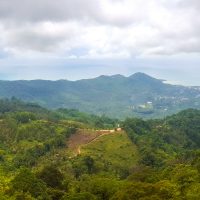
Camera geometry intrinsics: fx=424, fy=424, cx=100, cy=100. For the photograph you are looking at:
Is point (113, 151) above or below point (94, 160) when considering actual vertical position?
below

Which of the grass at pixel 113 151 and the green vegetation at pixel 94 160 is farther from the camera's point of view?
the grass at pixel 113 151

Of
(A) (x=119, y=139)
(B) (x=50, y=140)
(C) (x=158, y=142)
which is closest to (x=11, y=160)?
(B) (x=50, y=140)

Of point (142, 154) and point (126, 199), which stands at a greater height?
point (126, 199)

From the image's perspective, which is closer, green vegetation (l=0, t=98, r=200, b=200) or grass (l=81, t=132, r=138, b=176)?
green vegetation (l=0, t=98, r=200, b=200)

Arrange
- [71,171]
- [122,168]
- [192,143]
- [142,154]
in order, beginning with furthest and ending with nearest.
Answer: [192,143] < [142,154] < [122,168] < [71,171]

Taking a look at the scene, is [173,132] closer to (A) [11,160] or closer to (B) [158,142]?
(B) [158,142]

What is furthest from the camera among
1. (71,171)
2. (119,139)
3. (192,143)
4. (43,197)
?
(192,143)

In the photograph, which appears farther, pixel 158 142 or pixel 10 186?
pixel 158 142

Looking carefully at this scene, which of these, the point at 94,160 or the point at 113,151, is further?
the point at 113,151
